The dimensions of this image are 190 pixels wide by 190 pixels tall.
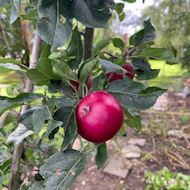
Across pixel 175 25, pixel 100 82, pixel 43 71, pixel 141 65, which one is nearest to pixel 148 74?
pixel 141 65

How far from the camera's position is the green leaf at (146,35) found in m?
0.52

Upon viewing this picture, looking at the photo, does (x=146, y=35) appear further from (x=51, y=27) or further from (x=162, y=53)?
(x=51, y=27)

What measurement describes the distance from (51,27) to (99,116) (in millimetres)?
173

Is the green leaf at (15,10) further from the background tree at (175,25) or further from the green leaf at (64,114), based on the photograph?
the background tree at (175,25)

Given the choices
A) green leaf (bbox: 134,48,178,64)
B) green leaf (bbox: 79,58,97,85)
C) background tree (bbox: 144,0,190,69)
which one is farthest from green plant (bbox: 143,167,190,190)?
background tree (bbox: 144,0,190,69)

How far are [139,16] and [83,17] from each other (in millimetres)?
5803

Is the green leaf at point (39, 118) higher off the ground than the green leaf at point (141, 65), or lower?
lower

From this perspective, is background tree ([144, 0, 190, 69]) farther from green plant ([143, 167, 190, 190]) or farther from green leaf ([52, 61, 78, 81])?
green leaf ([52, 61, 78, 81])

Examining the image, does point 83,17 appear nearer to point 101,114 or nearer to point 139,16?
point 101,114

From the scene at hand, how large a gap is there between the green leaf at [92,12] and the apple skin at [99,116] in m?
0.13

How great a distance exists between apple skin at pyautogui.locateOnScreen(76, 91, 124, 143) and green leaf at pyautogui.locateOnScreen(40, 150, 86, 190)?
75mm

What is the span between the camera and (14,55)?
865 mm

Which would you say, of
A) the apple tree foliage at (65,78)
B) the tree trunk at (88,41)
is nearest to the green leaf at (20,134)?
the apple tree foliage at (65,78)

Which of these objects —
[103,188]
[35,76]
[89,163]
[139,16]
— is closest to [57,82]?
[35,76]
